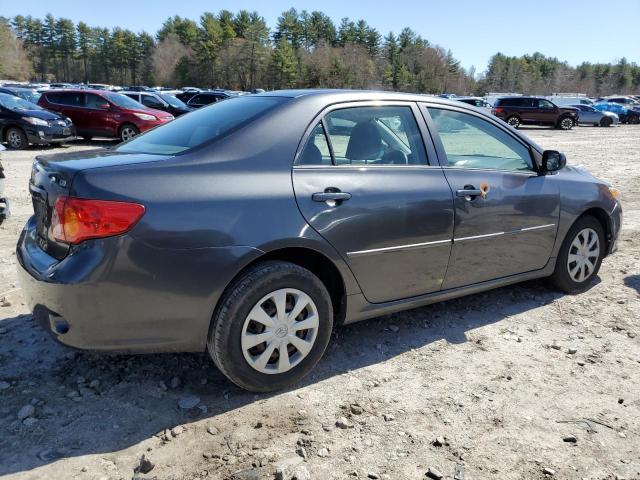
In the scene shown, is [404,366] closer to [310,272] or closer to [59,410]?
[310,272]

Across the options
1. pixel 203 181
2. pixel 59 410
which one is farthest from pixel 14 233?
pixel 203 181

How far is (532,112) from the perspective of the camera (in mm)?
31359

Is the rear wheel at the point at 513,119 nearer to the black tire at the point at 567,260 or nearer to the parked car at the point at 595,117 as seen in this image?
the parked car at the point at 595,117

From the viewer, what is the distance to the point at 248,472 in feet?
8.00

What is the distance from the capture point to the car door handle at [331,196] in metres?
3.02

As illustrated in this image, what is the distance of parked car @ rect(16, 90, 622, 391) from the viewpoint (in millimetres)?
2570

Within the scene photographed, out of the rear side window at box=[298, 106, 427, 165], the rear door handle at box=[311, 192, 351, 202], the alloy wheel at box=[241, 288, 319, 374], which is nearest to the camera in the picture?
the alloy wheel at box=[241, 288, 319, 374]

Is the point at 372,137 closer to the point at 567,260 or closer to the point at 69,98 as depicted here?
the point at 567,260

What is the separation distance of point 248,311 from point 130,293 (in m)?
0.60

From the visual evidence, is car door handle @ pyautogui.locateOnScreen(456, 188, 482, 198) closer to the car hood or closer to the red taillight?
the red taillight

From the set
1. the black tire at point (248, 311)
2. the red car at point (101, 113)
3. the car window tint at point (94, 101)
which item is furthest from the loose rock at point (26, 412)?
the car window tint at point (94, 101)

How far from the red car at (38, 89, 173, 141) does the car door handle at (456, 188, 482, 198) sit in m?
14.0

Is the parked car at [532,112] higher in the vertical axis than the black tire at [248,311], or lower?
higher

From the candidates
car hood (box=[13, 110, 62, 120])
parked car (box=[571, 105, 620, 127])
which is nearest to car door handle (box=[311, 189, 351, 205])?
car hood (box=[13, 110, 62, 120])
